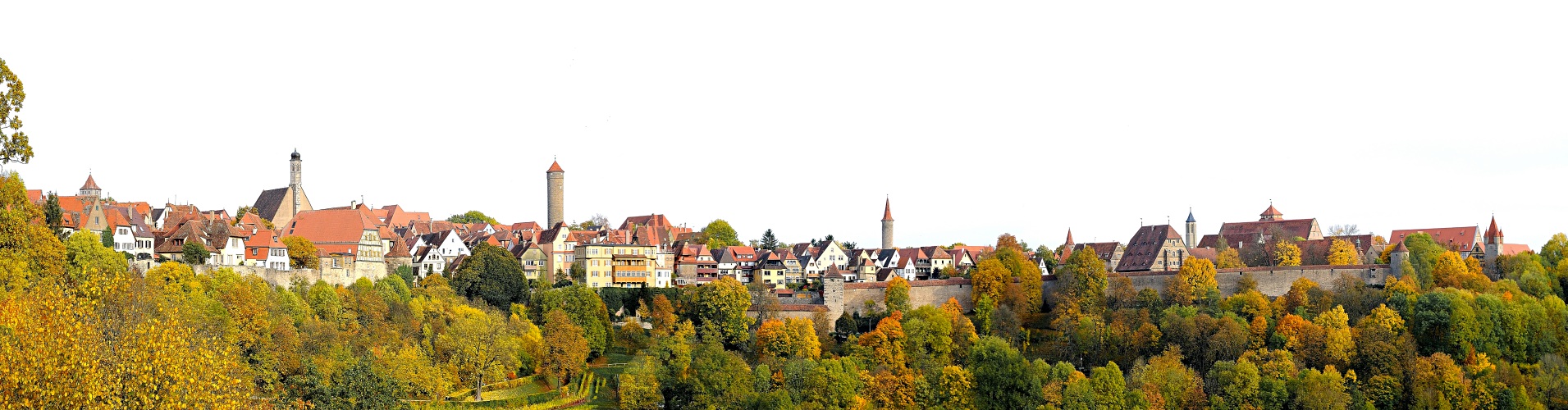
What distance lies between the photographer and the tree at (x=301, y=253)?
189 ft

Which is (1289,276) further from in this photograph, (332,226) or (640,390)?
(332,226)

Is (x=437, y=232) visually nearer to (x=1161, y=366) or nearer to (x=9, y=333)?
(x=1161, y=366)

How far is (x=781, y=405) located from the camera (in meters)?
50.0

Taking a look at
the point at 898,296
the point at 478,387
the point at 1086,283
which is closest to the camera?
the point at 478,387

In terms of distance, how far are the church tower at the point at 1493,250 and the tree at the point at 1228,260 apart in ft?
40.7

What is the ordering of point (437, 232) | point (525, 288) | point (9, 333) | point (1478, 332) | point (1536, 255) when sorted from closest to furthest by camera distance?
point (9, 333) → point (1478, 332) → point (525, 288) → point (1536, 255) → point (437, 232)

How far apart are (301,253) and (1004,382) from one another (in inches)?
1267

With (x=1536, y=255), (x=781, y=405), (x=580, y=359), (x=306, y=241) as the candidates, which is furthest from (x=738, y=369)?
(x=1536, y=255)

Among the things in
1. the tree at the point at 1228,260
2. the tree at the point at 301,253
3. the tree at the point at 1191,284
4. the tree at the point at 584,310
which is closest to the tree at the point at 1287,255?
the tree at the point at 1228,260

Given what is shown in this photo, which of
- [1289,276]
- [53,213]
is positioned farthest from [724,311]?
[1289,276]

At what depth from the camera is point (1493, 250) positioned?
70.9 m

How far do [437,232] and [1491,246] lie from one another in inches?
2318

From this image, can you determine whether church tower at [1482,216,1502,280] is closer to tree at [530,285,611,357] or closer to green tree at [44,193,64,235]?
tree at [530,285,611,357]

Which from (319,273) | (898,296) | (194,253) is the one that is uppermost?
(194,253)
